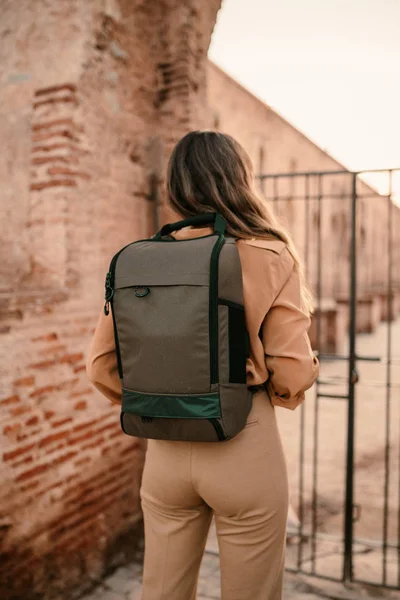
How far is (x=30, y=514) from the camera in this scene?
2.82 m

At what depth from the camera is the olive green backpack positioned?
150 centimetres

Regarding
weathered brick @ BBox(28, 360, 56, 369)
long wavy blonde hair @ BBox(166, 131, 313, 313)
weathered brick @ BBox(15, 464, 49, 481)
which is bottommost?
weathered brick @ BBox(15, 464, 49, 481)

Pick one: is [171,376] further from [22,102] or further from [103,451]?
[22,102]

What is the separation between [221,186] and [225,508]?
99 cm

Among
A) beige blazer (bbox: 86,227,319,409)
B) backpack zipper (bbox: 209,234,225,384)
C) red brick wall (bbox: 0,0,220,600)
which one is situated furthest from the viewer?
red brick wall (bbox: 0,0,220,600)

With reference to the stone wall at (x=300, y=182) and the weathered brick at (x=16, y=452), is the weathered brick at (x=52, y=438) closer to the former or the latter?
the weathered brick at (x=16, y=452)

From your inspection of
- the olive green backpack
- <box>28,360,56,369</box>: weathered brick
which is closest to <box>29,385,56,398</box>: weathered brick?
<box>28,360,56,369</box>: weathered brick

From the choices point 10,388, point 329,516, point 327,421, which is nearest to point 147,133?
point 10,388

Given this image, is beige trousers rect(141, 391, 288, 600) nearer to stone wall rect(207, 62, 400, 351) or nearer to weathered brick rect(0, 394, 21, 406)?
weathered brick rect(0, 394, 21, 406)

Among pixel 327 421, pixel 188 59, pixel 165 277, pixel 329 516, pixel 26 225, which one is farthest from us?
pixel 327 421

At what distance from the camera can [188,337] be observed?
1.50 m

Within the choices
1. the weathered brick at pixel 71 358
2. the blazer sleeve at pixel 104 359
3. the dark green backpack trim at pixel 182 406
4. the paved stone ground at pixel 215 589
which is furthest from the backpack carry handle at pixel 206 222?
the paved stone ground at pixel 215 589

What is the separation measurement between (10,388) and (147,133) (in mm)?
2116

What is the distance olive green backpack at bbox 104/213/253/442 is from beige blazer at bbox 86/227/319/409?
71mm
